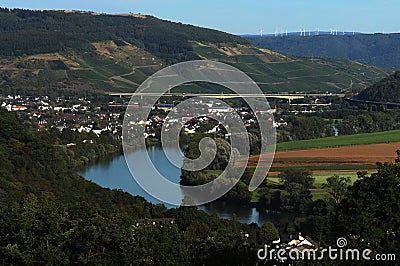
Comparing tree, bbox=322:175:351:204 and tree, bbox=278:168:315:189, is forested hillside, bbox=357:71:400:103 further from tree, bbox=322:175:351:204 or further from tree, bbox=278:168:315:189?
tree, bbox=322:175:351:204

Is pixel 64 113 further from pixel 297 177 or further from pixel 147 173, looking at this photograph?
pixel 147 173

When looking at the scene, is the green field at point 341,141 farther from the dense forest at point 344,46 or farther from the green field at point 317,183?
the dense forest at point 344,46

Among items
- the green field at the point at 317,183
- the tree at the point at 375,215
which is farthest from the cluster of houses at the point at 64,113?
the tree at the point at 375,215

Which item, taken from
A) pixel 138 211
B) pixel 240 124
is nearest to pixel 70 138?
pixel 240 124

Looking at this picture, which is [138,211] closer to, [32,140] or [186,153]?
[32,140]

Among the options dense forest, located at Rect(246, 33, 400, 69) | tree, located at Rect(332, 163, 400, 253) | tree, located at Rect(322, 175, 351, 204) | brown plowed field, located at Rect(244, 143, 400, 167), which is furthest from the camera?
dense forest, located at Rect(246, 33, 400, 69)

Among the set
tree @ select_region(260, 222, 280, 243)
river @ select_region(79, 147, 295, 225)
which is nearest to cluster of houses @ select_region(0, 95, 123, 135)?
river @ select_region(79, 147, 295, 225)

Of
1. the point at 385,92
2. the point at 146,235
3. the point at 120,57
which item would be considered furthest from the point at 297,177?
the point at 120,57
